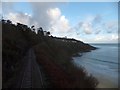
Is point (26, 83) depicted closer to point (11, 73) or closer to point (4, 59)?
point (11, 73)

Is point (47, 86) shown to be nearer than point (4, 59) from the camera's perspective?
Yes

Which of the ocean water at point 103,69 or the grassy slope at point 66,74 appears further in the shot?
the ocean water at point 103,69

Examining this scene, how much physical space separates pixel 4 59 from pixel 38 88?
10.1 meters

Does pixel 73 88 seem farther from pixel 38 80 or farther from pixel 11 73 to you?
pixel 11 73

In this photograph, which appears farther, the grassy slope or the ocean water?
the ocean water

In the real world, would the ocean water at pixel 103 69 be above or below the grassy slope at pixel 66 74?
below

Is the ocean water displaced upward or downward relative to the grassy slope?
downward

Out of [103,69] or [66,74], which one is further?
[103,69]

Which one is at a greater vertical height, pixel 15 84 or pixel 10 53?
pixel 10 53

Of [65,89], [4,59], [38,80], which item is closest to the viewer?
[65,89]

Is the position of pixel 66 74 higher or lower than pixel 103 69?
higher

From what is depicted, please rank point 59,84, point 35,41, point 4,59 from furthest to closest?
point 35,41
point 4,59
point 59,84

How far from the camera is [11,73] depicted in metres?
20.7

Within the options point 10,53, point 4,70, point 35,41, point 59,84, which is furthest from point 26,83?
point 35,41
